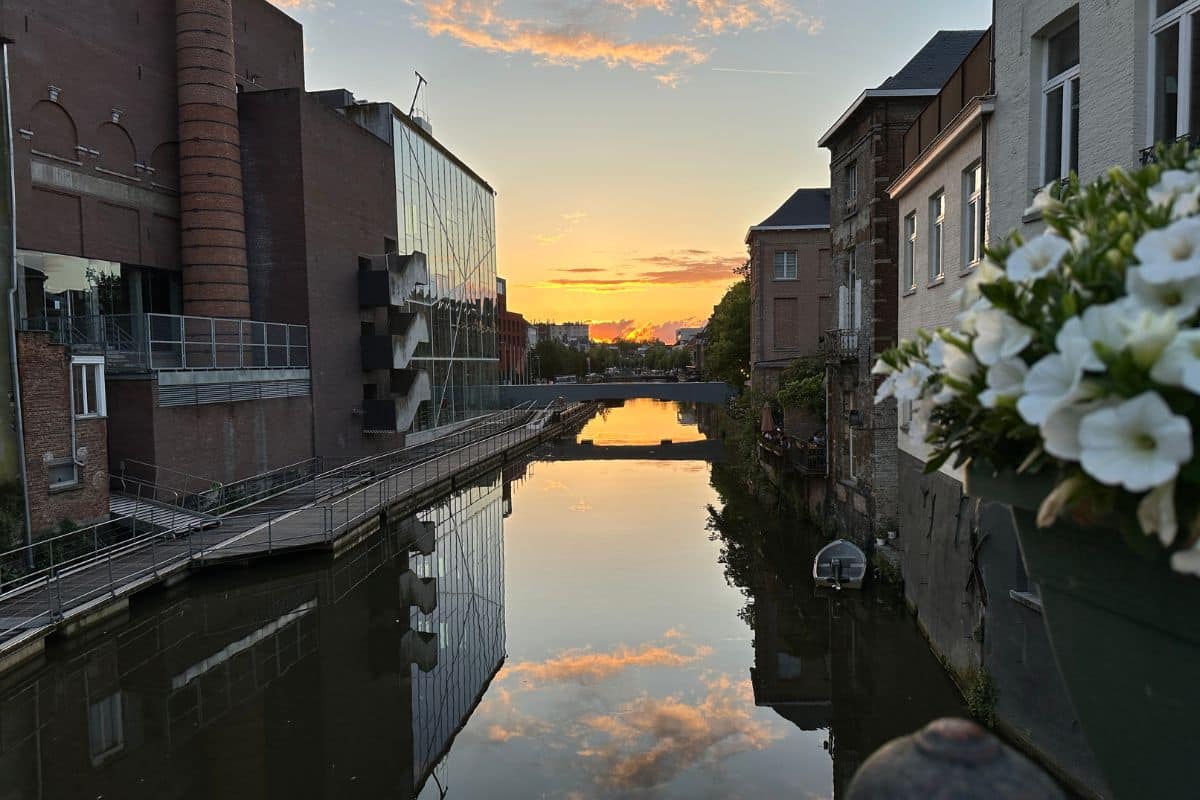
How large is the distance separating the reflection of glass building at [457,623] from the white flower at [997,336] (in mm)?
10233

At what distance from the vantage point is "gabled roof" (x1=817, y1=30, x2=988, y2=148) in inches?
686

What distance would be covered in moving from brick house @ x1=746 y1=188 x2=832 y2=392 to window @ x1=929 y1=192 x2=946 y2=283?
82.0 feet

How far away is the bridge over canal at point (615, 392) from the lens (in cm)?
6617

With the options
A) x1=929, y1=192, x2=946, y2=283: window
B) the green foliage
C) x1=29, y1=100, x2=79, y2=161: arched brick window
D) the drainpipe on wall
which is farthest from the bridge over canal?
x1=929, y1=192, x2=946, y2=283: window

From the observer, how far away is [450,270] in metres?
39.4

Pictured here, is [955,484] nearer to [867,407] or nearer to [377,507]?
[867,407]

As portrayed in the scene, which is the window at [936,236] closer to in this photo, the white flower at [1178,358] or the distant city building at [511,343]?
the white flower at [1178,358]

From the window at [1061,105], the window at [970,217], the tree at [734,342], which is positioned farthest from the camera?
the tree at [734,342]

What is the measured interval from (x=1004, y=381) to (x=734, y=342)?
5039 cm

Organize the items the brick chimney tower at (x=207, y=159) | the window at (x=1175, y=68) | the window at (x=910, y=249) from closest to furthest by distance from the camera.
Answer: the window at (x=1175, y=68), the window at (x=910, y=249), the brick chimney tower at (x=207, y=159)

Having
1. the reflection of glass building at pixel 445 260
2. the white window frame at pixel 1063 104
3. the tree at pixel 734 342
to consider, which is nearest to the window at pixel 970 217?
the white window frame at pixel 1063 104

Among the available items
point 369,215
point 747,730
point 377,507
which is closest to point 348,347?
point 369,215

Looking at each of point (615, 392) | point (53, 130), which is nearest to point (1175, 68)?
point (53, 130)

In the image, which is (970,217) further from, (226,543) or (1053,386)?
(226,543)
